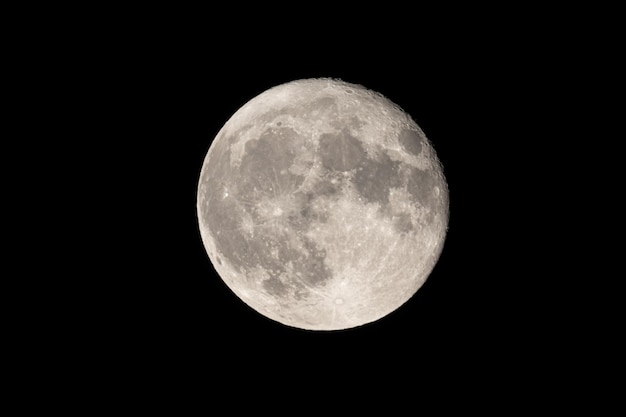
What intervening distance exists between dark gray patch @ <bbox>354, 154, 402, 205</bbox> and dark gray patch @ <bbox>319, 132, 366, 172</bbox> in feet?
0.25

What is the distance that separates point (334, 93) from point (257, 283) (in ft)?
5.74

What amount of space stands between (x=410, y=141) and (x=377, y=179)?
1.86ft

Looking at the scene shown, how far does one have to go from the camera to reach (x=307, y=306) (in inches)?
177

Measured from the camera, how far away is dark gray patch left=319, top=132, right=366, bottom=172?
413cm

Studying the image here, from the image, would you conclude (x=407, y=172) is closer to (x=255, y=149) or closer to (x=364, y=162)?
(x=364, y=162)

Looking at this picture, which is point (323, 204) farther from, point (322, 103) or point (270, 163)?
point (322, 103)

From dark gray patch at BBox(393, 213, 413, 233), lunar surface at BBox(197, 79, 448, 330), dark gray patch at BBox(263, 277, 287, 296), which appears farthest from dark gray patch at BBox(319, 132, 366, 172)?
dark gray patch at BBox(263, 277, 287, 296)

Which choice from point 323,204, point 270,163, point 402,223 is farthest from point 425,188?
point 270,163

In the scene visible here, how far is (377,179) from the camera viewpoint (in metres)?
4.19

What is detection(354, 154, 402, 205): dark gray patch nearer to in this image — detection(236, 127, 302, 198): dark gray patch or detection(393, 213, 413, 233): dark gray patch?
detection(393, 213, 413, 233): dark gray patch

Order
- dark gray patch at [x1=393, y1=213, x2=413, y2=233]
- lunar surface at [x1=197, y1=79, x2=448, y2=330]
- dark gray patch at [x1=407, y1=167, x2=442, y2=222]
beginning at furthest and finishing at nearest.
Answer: dark gray patch at [x1=407, y1=167, x2=442, y2=222], dark gray patch at [x1=393, y1=213, x2=413, y2=233], lunar surface at [x1=197, y1=79, x2=448, y2=330]

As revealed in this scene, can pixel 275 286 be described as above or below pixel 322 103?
below

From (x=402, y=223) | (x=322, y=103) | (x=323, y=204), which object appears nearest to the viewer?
(x=323, y=204)

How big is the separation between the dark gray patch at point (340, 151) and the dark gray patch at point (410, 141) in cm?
45
